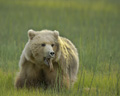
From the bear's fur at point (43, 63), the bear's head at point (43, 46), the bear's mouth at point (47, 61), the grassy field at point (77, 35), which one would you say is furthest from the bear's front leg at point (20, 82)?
the bear's mouth at point (47, 61)

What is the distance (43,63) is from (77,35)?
706 cm

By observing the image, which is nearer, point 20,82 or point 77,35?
point 20,82

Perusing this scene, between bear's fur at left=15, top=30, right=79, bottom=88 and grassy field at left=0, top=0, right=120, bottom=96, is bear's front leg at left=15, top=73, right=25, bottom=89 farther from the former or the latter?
grassy field at left=0, top=0, right=120, bottom=96

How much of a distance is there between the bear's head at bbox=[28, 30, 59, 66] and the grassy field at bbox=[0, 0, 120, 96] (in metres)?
0.53

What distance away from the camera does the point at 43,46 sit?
5289 millimetres

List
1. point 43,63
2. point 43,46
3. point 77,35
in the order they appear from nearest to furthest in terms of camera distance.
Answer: point 43,46 < point 43,63 < point 77,35

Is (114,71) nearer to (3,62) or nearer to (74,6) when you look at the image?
(3,62)

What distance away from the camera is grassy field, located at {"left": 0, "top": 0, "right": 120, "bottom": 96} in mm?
5789

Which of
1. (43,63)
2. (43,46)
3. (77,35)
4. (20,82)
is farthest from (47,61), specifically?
(77,35)

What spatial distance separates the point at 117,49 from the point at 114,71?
260cm

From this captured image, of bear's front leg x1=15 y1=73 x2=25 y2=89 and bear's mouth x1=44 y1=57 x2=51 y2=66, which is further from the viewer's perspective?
bear's front leg x1=15 y1=73 x2=25 y2=89

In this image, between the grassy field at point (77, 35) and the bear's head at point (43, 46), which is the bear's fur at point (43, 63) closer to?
the bear's head at point (43, 46)

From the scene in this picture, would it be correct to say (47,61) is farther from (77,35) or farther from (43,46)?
(77,35)

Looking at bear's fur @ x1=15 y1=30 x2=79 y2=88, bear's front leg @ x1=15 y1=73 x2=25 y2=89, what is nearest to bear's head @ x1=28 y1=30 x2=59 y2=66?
bear's fur @ x1=15 y1=30 x2=79 y2=88
